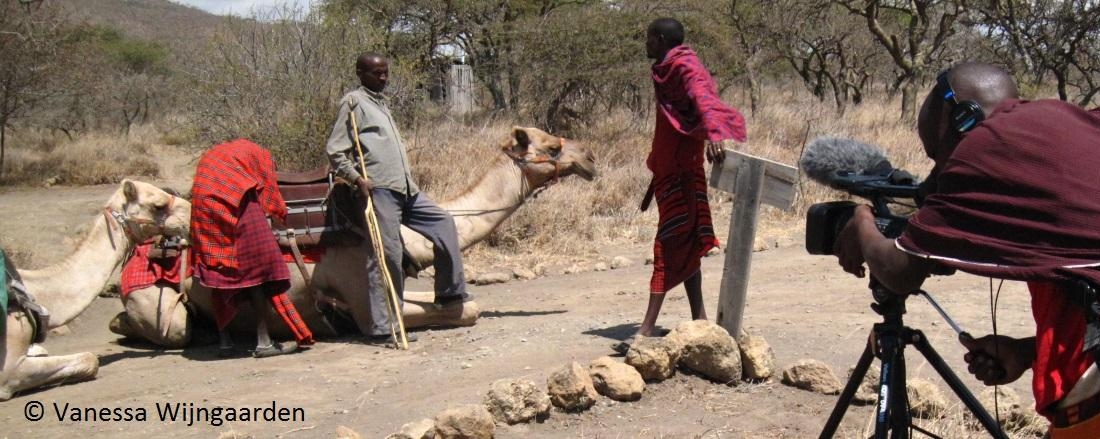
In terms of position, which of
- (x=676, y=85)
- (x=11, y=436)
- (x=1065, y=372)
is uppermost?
(x=676, y=85)

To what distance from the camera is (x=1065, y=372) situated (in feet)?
7.19

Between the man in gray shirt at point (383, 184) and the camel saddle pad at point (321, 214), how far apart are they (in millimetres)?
265

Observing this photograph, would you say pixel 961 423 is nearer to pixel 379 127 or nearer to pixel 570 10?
pixel 379 127

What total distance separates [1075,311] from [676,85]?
10.4 feet

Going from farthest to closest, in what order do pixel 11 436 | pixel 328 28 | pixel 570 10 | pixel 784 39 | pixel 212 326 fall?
pixel 784 39, pixel 570 10, pixel 328 28, pixel 212 326, pixel 11 436

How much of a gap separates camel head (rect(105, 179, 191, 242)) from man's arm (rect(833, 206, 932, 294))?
455cm

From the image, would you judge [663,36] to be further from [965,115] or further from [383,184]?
[965,115]

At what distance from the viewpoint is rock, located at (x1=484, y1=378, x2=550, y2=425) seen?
4129mm

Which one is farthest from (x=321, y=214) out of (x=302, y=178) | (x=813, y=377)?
(x=813, y=377)

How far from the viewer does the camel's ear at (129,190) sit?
19.1 ft

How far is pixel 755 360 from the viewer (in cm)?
469

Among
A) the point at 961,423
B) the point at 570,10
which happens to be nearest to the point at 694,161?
the point at 961,423

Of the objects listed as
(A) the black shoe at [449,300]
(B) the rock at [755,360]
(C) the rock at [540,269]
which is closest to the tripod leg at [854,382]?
(B) the rock at [755,360]

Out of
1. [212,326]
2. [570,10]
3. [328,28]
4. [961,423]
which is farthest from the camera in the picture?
[570,10]
